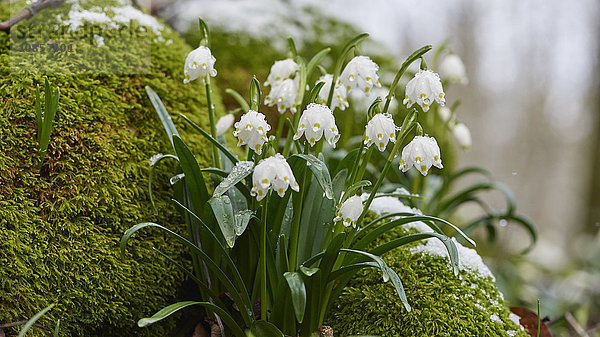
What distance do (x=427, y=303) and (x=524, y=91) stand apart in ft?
40.7

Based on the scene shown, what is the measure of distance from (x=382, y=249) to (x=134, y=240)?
0.79 meters

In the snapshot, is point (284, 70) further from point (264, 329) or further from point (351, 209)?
point (264, 329)

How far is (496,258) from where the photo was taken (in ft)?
13.6

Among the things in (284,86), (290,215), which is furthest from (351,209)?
(284,86)

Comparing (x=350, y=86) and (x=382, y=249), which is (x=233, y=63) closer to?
(x=350, y=86)

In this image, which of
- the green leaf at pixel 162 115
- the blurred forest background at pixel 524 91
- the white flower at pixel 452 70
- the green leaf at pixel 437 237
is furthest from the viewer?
the blurred forest background at pixel 524 91

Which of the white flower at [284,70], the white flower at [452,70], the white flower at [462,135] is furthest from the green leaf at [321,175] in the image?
the white flower at [452,70]

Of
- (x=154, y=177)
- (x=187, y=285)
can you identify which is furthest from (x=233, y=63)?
(x=187, y=285)

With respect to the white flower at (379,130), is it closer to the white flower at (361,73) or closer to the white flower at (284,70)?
the white flower at (361,73)

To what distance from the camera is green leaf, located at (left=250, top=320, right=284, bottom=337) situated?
129cm

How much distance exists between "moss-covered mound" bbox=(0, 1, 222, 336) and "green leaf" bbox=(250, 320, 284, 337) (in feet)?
1.30

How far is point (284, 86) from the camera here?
56.2 inches

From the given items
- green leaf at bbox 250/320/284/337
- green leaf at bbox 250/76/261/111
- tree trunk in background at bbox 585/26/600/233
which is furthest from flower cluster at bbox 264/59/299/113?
tree trunk in background at bbox 585/26/600/233

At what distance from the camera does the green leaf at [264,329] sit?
1.29 metres
